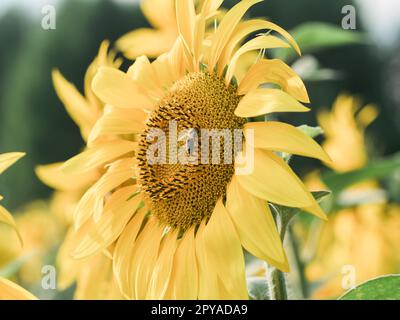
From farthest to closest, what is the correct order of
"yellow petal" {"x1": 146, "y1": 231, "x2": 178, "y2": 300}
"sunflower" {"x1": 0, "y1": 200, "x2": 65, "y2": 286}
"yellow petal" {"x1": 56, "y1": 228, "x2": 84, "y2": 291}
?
"sunflower" {"x1": 0, "y1": 200, "x2": 65, "y2": 286}, "yellow petal" {"x1": 56, "y1": 228, "x2": 84, "y2": 291}, "yellow petal" {"x1": 146, "y1": 231, "x2": 178, "y2": 300}

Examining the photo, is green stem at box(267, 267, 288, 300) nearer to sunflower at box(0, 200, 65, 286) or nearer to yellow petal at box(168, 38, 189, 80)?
yellow petal at box(168, 38, 189, 80)

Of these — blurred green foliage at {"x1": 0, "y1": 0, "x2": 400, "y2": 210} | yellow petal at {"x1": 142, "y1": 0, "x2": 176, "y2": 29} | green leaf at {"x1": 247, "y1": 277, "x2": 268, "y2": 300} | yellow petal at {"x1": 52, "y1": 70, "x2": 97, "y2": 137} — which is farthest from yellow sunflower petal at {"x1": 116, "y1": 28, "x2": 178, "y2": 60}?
blurred green foliage at {"x1": 0, "y1": 0, "x2": 400, "y2": 210}

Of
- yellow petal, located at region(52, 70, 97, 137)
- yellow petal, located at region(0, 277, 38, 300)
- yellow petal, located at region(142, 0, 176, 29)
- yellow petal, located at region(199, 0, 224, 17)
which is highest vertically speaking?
yellow petal, located at region(142, 0, 176, 29)

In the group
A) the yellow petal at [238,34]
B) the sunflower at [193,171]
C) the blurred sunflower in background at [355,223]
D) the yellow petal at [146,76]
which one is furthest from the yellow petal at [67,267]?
the blurred sunflower in background at [355,223]

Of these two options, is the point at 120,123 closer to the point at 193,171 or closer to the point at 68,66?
the point at 193,171
